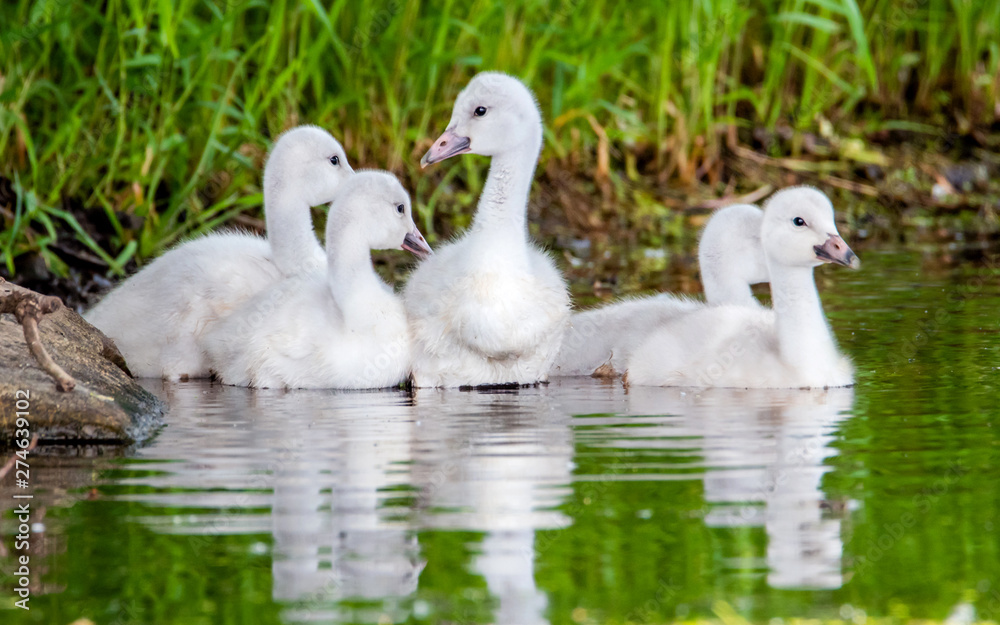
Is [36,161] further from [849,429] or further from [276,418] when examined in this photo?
[849,429]

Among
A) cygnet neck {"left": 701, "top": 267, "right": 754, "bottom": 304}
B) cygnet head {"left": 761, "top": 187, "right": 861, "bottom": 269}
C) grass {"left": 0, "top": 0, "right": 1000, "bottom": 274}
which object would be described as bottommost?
cygnet neck {"left": 701, "top": 267, "right": 754, "bottom": 304}

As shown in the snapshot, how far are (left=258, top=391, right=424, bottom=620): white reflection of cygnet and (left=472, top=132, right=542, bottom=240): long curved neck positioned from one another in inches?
38.1

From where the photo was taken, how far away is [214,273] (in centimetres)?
722

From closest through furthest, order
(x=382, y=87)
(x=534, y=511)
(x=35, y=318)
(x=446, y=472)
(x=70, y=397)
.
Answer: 1. (x=534, y=511)
2. (x=446, y=472)
3. (x=70, y=397)
4. (x=35, y=318)
5. (x=382, y=87)

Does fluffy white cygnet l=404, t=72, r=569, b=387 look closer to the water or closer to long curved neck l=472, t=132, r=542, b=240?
long curved neck l=472, t=132, r=542, b=240

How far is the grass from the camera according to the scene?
8.81 meters

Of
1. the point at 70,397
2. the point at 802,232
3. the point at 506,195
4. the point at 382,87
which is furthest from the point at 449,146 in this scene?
the point at 382,87

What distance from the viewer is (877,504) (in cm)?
443

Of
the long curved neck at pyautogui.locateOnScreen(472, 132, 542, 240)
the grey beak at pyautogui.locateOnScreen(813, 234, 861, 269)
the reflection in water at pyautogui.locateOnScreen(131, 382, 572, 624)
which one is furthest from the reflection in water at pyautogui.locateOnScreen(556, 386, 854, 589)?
the long curved neck at pyautogui.locateOnScreen(472, 132, 542, 240)

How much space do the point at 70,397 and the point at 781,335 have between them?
9.28ft

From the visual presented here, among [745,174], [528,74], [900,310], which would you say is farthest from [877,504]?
Result: [745,174]

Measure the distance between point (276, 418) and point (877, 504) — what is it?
238 cm

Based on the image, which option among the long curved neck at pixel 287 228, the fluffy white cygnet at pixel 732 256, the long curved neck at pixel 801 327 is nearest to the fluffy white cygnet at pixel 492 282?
the long curved neck at pixel 287 228

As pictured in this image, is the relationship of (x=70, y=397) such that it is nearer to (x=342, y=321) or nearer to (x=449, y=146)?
(x=342, y=321)
